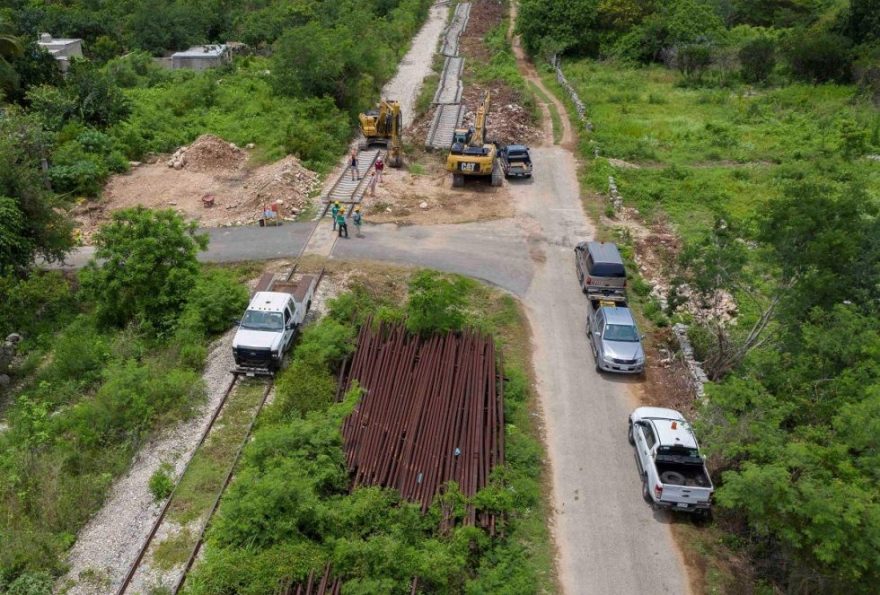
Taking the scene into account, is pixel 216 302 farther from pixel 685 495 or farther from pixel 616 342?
pixel 685 495

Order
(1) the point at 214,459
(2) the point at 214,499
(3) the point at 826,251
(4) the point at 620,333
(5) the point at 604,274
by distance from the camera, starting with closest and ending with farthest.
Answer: (2) the point at 214,499 → (3) the point at 826,251 → (1) the point at 214,459 → (4) the point at 620,333 → (5) the point at 604,274

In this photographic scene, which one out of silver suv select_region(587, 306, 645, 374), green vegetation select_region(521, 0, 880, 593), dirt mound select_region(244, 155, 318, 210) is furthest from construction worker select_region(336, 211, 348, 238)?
green vegetation select_region(521, 0, 880, 593)

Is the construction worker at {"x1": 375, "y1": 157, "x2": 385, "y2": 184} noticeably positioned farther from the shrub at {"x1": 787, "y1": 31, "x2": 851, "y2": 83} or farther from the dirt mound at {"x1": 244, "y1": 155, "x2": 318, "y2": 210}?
the shrub at {"x1": 787, "y1": 31, "x2": 851, "y2": 83}

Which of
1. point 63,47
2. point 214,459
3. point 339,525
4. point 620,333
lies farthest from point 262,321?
point 63,47

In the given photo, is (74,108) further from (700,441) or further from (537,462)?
(700,441)

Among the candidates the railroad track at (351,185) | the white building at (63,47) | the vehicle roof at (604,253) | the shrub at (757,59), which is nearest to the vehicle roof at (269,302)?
the railroad track at (351,185)

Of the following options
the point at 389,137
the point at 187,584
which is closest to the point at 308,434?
the point at 187,584

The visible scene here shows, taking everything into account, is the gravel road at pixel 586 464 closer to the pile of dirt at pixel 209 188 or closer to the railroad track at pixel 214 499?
the railroad track at pixel 214 499
